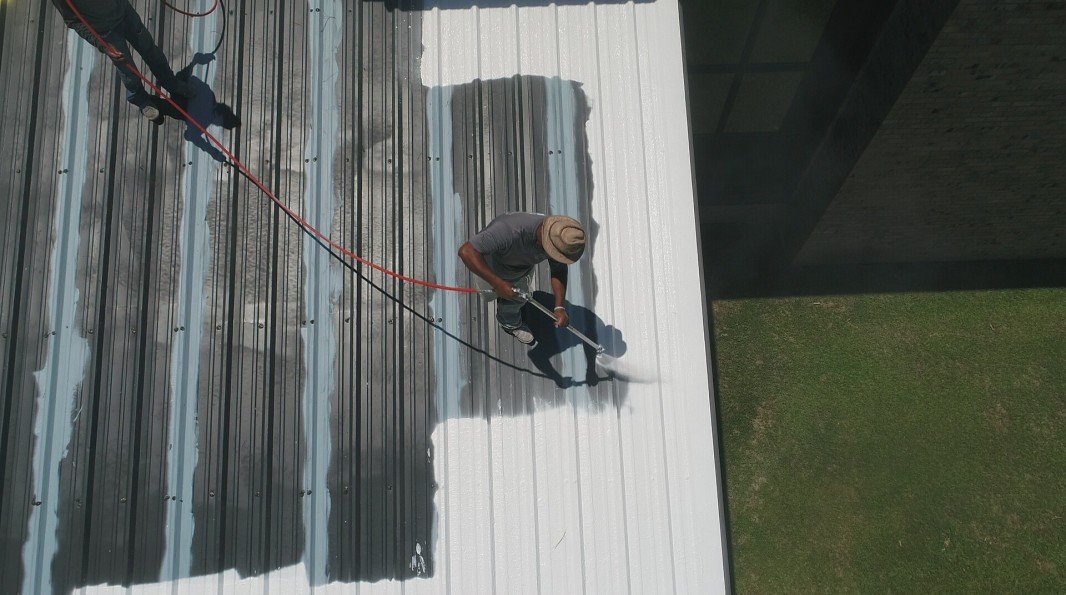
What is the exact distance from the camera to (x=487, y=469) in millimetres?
4707

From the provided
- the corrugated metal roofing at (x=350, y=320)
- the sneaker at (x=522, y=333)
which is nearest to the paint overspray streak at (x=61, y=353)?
the corrugated metal roofing at (x=350, y=320)

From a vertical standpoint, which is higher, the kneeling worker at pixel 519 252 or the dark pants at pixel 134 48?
the dark pants at pixel 134 48

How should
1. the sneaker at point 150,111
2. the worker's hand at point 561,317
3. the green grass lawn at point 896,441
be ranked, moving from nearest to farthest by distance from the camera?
the worker's hand at point 561,317
the sneaker at point 150,111
the green grass lawn at point 896,441

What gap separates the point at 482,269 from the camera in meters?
4.36

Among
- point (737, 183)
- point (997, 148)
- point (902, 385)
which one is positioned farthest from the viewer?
point (737, 183)

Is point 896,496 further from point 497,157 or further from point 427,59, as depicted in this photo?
point 427,59

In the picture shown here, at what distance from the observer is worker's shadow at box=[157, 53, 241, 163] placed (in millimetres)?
5273

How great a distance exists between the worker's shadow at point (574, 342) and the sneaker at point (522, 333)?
8 centimetres

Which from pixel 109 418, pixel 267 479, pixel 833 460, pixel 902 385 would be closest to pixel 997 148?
pixel 902 385

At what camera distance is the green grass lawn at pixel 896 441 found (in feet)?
24.0

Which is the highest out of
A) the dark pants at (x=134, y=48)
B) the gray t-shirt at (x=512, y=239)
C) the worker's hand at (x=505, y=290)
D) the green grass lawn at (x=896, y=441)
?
the dark pants at (x=134, y=48)

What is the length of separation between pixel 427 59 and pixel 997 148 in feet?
19.9

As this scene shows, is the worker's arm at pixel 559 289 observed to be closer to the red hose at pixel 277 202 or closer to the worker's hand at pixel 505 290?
the worker's hand at pixel 505 290

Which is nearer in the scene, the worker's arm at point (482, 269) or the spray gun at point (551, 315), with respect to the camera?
the worker's arm at point (482, 269)
